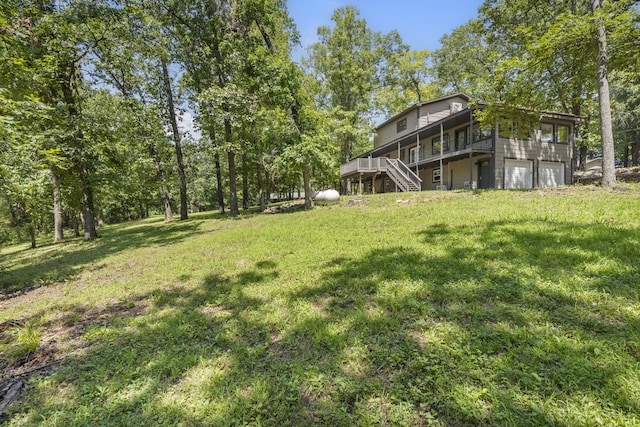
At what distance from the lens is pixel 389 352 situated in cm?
249

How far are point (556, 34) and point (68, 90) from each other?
1911 cm

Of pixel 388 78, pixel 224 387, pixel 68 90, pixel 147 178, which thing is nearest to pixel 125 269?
pixel 224 387

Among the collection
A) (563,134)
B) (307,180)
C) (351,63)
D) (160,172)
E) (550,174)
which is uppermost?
(351,63)

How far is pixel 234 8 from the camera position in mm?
12891

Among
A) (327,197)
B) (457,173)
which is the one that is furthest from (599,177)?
(327,197)

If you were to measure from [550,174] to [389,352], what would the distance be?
20.3 meters

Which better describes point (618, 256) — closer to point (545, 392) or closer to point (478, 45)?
point (545, 392)

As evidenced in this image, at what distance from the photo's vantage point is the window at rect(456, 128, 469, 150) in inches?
721

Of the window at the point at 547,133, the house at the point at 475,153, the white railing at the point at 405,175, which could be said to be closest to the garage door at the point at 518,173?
the house at the point at 475,153

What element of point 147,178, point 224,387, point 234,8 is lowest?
point 224,387

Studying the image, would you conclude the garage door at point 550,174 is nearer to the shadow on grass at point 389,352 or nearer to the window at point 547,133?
the window at point 547,133

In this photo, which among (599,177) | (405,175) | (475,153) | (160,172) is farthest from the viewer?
(160,172)

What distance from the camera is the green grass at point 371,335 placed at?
195 cm

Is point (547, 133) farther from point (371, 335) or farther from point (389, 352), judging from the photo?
point (389, 352)
